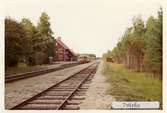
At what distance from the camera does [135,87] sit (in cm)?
533

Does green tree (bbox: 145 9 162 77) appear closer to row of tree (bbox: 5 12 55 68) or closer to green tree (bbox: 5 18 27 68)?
row of tree (bbox: 5 12 55 68)

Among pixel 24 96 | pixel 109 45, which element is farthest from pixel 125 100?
pixel 24 96

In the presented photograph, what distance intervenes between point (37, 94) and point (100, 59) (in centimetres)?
70

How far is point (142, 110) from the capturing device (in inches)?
205

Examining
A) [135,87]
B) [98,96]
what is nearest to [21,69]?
[98,96]

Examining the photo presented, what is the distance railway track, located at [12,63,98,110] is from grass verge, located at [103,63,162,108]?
0.23 meters

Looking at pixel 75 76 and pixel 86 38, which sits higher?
pixel 86 38

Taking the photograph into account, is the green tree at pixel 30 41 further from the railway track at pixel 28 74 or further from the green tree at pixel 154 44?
the green tree at pixel 154 44

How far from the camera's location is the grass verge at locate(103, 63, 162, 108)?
17.3ft

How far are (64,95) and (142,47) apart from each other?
0.88 m

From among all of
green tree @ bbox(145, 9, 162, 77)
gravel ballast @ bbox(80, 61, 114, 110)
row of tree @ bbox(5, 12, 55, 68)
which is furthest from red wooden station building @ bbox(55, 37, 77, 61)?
green tree @ bbox(145, 9, 162, 77)

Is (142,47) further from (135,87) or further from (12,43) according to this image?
(12,43)

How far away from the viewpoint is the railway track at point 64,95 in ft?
17.1

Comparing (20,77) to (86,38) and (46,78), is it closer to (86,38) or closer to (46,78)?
(46,78)
